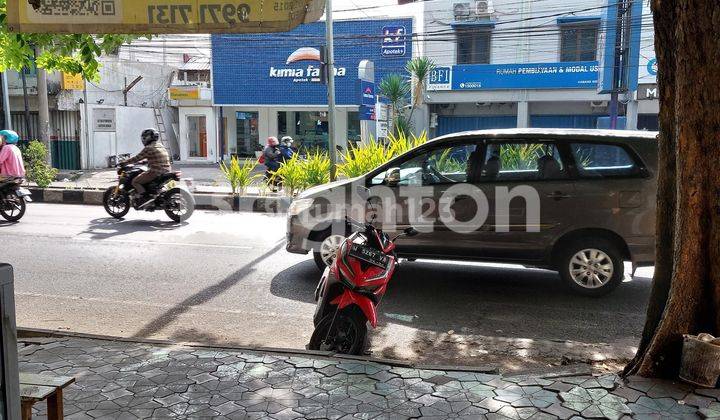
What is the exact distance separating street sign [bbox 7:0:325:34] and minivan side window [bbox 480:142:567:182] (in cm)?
272

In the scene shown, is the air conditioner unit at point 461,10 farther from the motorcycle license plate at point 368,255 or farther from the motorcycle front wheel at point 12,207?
the motorcycle license plate at point 368,255

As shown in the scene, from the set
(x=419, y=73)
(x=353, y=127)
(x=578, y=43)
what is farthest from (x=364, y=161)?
(x=578, y=43)

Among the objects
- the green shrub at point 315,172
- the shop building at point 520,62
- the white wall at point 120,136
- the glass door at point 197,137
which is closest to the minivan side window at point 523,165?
the green shrub at point 315,172

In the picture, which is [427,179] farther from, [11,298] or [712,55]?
[11,298]

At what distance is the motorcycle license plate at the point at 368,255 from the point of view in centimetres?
455

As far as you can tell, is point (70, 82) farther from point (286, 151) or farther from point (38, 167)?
point (286, 151)

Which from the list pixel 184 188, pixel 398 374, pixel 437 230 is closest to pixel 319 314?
pixel 398 374

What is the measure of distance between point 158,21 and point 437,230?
3.49 m

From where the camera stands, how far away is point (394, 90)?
22625 mm

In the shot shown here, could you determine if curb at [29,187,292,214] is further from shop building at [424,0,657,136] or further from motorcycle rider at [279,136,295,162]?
shop building at [424,0,657,136]

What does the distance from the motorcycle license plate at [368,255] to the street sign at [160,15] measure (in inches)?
68.0

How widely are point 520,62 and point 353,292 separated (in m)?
21.3

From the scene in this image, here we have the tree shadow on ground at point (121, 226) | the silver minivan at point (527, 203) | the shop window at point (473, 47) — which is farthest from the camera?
the shop window at point (473, 47)

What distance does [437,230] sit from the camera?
263 inches
